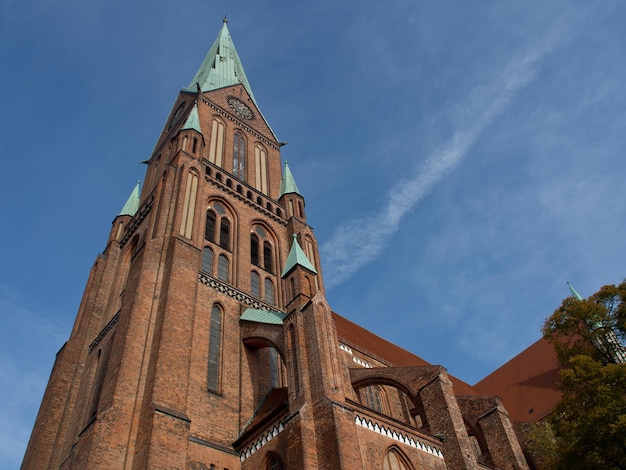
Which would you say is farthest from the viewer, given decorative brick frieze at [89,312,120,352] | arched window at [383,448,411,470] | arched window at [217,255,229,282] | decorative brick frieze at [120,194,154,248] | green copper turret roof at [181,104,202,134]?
green copper turret roof at [181,104,202,134]

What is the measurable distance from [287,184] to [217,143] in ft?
12.8

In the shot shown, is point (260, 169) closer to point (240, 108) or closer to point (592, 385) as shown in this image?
point (240, 108)

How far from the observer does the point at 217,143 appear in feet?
89.2

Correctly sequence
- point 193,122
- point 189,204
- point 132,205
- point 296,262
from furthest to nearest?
point 132,205
point 193,122
point 189,204
point 296,262

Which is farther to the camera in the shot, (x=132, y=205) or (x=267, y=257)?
(x=132, y=205)

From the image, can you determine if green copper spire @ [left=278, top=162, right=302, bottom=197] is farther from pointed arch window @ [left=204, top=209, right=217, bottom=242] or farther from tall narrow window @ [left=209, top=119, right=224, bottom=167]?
pointed arch window @ [left=204, top=209, right=217, bottom=242]

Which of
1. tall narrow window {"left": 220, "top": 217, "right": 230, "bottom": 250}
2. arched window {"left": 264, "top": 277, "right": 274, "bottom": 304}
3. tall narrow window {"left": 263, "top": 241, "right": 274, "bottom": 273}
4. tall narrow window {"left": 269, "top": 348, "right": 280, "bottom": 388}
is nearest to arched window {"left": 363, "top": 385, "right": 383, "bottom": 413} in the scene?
tall narrow window {"left": 269, "top": 348, "right": 280, "bottom": 388}

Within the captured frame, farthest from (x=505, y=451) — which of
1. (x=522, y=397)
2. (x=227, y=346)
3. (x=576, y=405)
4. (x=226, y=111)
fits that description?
(x=226, y=111)

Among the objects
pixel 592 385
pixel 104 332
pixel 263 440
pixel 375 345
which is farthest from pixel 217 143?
pixel 592 385

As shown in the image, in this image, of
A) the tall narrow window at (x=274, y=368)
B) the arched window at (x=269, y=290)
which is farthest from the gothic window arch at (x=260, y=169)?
the tall narrow window at (x=274, y=368)

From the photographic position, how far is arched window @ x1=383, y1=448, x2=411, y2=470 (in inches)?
534

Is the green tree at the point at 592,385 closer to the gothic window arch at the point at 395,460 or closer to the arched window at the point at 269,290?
the gothic window arch at the point at 395,460

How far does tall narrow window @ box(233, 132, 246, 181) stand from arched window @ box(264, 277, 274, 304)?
6.32m

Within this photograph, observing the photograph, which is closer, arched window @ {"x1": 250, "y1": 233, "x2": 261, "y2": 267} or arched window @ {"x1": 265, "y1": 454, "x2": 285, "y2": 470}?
arched window @ {"x1": 265, "y1": 454, "x2": 285, "y2": 470}
